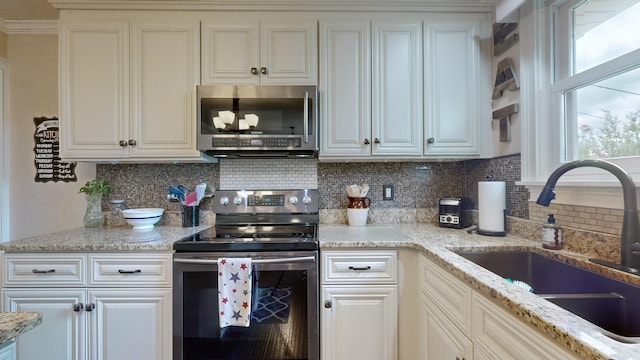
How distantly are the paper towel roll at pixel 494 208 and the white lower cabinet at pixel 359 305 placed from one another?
57cm

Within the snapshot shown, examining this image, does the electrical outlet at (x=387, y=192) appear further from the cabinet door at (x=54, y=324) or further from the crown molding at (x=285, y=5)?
the cabinet door at (x=54, y=324)

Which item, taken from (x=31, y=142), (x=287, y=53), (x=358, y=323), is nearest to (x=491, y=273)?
(x=358, y=323)

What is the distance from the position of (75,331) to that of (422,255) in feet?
5.98

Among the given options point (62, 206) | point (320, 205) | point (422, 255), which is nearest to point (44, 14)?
point (62, 206)

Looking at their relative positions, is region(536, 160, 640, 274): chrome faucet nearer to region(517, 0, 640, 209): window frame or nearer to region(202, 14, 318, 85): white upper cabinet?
region(517, 0, 640, 209): window frame

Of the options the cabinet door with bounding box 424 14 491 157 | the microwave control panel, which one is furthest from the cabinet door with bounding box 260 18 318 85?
the cabinet door with bounding box 424 14 491 157

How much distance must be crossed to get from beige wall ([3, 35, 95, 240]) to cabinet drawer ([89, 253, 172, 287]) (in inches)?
36.4

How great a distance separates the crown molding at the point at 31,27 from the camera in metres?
2.07

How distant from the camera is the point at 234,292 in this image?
142 cm

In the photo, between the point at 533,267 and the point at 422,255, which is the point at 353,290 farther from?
the point at 533,267

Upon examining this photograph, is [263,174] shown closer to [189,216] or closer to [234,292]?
[189,216]

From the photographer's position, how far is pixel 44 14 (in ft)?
6.57

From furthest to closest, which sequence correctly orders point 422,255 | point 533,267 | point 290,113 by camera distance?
point 290,113 → point 422,255 → point 533,267

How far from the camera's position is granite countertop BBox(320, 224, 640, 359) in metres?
0.56
